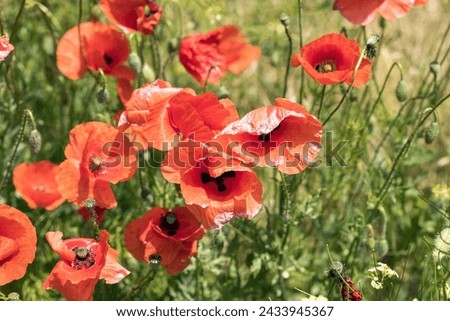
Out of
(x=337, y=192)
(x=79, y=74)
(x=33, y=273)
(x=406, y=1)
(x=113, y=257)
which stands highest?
(x=406, y=1)

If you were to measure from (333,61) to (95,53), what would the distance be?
2.58 feet

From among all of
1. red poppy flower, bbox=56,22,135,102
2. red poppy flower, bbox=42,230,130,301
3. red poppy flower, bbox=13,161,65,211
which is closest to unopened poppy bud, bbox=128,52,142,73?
red poppy flower, bbox=56,22,135,102

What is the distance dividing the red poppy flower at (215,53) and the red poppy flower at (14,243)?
736mm

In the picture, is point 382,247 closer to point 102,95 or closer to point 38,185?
point 102,95

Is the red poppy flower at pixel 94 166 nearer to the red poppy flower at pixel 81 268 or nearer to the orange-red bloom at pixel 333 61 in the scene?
the red poppy flower at pixel 81 268

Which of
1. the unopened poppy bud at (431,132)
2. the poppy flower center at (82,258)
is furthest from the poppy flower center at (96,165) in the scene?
the unopened poppy bud at (431,132)

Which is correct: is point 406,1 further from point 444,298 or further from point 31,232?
point 31,232

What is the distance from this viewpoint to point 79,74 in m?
2.61

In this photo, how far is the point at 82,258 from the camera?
6.97 ft

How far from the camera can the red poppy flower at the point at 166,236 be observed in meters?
2.23

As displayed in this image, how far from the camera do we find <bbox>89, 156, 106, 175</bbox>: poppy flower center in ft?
7.67
